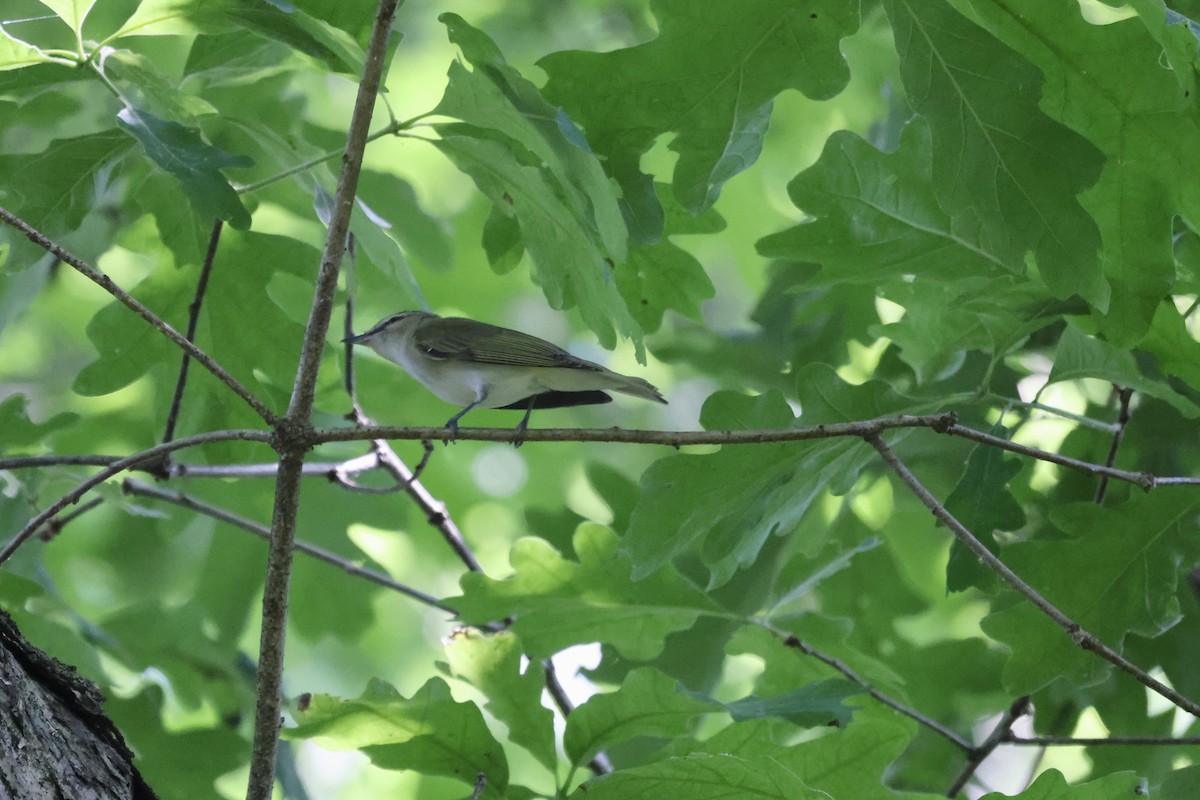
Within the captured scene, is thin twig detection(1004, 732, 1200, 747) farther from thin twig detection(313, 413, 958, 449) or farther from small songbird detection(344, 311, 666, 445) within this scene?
small songbird detection(344, 311, 666, 445)

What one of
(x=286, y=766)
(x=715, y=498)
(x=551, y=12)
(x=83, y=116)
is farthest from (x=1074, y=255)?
(x=551, y=12)

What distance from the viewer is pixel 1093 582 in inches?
103

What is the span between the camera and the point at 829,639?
303cm

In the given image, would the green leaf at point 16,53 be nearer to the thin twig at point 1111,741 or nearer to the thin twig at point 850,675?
the thin twig at point 850,675

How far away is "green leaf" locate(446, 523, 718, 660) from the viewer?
274 cm

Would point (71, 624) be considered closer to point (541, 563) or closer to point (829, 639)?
point (541, 563)

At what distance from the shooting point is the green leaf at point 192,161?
204 centimetres

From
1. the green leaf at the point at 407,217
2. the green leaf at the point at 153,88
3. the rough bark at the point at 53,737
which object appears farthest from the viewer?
the green leaf at the point at 407,217

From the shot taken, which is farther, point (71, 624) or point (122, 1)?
point (122, 1)

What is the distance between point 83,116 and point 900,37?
3.41 m

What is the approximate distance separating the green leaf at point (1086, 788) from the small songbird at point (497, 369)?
1177mm

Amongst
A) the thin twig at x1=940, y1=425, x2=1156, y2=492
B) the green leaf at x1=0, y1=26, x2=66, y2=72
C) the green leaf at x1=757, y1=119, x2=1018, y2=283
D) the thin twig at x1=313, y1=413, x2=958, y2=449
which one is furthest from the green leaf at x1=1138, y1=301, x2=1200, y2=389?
the green leaf at x1=0, y1=26, x2=66, y2=72

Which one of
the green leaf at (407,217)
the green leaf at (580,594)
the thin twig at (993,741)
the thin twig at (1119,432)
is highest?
the green leaf at (407,217)

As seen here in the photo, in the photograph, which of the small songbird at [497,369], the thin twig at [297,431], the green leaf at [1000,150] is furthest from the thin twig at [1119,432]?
the thin twig at [297,431]
